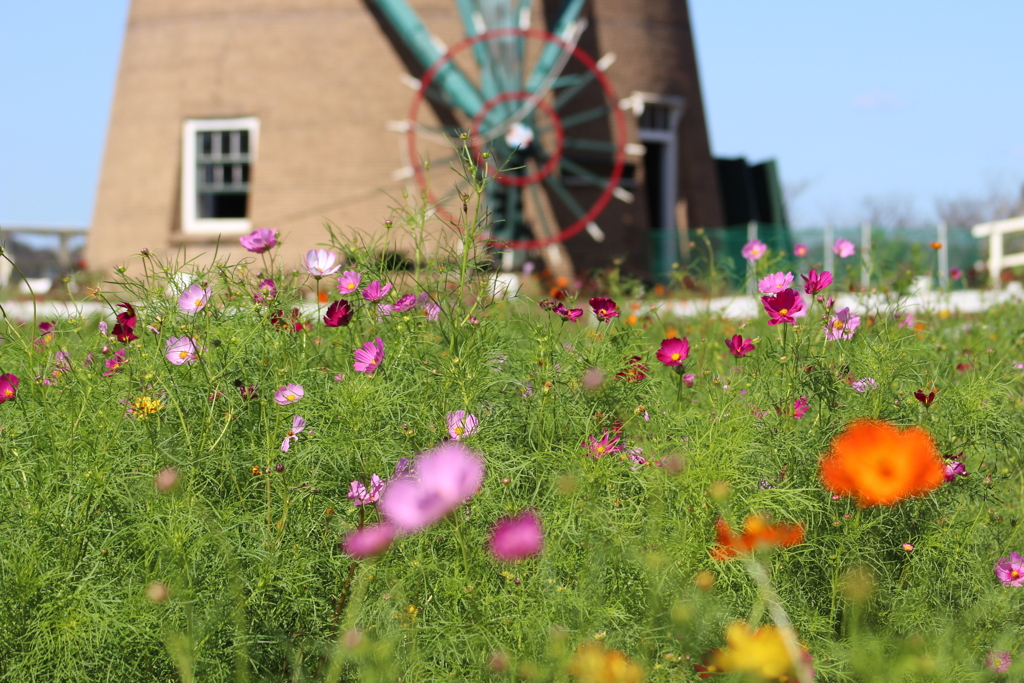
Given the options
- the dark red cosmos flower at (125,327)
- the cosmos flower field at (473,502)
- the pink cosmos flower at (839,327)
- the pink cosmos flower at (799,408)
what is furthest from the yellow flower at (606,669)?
the dark red cosmos flower at (125,327)

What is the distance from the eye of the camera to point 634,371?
9.14ft

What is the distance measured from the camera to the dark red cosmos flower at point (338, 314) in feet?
8.86

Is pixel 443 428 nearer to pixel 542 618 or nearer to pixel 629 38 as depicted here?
pixel 542 618

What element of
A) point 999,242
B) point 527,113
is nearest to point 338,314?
point 527,113

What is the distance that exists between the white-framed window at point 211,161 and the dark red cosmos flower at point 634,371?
11.9 meters

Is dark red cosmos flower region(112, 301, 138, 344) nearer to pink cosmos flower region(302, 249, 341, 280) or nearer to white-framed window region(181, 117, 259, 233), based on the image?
pink cosmos flower region(302, 249, 341, 280)

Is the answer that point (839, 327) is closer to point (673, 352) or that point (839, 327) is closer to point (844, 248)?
point (673, 352)

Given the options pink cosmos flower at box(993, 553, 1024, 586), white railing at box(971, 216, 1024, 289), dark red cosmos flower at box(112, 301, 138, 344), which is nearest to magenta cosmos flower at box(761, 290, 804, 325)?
pink cosmos flower at box(993, 553, 1024, 586)

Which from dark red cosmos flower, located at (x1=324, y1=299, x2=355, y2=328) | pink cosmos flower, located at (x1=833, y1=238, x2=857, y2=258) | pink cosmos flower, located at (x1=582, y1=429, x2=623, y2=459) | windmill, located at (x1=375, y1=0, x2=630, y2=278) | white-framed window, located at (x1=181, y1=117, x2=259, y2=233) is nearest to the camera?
pink cosmos flower, located at (x1=582, y1=429, x2=623, y2=459)

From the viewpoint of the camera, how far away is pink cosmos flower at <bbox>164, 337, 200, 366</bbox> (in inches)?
103

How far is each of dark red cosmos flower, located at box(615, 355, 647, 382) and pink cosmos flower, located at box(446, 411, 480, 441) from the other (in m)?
0.53

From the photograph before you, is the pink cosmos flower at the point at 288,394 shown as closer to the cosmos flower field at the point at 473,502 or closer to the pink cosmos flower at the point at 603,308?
the cosmos flower field at the point at 473,502

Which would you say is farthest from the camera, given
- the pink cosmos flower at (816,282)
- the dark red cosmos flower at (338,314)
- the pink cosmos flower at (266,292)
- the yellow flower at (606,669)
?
the pink cosmos flower at (266,292)

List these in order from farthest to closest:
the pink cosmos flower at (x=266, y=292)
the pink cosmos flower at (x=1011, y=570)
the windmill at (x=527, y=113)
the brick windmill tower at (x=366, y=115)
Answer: the brick windmill tower at (x=366, y=115) → the windmill at (x=527, y=113) → the pink cosmos flower at (x=266, y=292) → the pink cosmos flower at (x=1011, y=570)
